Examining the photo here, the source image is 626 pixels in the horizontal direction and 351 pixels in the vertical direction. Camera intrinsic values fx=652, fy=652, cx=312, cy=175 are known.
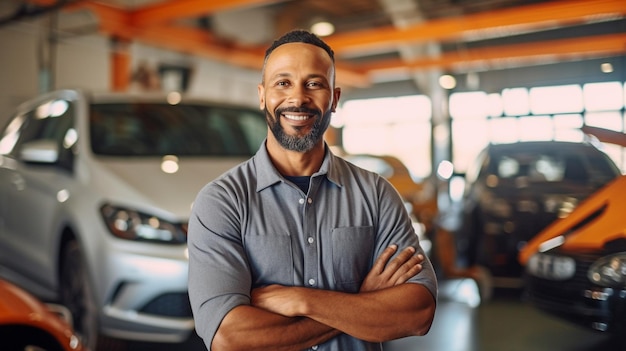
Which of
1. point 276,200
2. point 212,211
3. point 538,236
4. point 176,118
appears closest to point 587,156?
point 538,236

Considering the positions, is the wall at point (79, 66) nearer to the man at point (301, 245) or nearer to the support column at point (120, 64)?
the support column at point (120, 64)

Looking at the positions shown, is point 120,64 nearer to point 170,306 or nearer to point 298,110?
point 170,306

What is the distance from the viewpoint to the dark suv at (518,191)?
2.23 m

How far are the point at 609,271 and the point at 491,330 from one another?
84cm

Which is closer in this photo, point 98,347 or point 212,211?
point 212,211

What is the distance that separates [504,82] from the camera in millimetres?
2697

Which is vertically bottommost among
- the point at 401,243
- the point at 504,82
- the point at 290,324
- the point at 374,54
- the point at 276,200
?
the point at 290,324

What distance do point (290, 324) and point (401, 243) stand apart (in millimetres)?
330

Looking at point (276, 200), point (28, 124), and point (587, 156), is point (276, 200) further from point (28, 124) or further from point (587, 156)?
point (28, 124)

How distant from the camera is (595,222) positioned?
2059 mm

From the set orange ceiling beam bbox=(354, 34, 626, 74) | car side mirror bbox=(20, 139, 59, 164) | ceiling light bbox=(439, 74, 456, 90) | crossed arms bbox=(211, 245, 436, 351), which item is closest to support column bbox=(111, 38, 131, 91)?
car side mirror bbox=(20, 139, 59, 164)

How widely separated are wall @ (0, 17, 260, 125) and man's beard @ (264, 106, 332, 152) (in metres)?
2.38

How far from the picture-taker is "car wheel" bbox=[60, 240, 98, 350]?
2.89 metres

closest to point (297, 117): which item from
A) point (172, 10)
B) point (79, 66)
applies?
point (79, 66)
